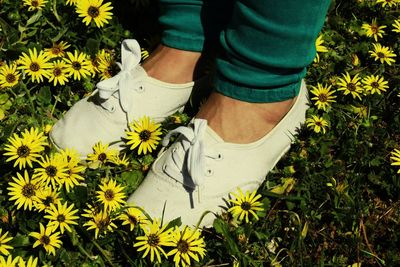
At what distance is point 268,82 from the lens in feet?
5.35

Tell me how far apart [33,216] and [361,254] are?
898mm

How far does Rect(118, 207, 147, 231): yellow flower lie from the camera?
1.59 meters

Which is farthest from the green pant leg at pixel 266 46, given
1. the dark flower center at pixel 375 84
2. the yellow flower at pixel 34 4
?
the yellow flower at pixel 34 4

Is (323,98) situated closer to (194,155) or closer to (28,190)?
(194,155)

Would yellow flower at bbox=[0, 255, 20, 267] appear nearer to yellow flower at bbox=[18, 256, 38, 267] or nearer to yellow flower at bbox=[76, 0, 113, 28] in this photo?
yellow flower at bbox=[18, 256, 38, 267]

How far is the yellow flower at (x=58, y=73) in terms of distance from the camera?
201 cm

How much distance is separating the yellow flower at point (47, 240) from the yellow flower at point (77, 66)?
63 centimetres

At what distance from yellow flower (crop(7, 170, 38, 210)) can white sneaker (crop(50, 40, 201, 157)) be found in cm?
18

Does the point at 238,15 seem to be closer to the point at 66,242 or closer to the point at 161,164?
the point at 161,164

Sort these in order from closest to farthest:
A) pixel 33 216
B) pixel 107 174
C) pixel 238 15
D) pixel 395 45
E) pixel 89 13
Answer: pixel 238 15 < pixel 33 216 < pixel 107 174 < pixel 89 13 < pixel 395 45

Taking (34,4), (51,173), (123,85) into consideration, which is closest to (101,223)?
(51,173)

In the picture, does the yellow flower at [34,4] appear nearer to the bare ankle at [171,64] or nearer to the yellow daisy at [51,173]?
the bare ankle at [171,64]

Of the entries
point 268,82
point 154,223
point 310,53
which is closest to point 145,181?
point 154,223

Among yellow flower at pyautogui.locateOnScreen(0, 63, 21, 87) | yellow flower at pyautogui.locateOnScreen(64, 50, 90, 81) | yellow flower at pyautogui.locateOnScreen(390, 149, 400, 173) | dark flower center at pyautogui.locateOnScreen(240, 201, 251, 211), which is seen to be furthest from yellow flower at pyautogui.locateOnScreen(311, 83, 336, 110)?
yellow flower at pyautogui.locateOnScreen(0, 63, 21, 87)
